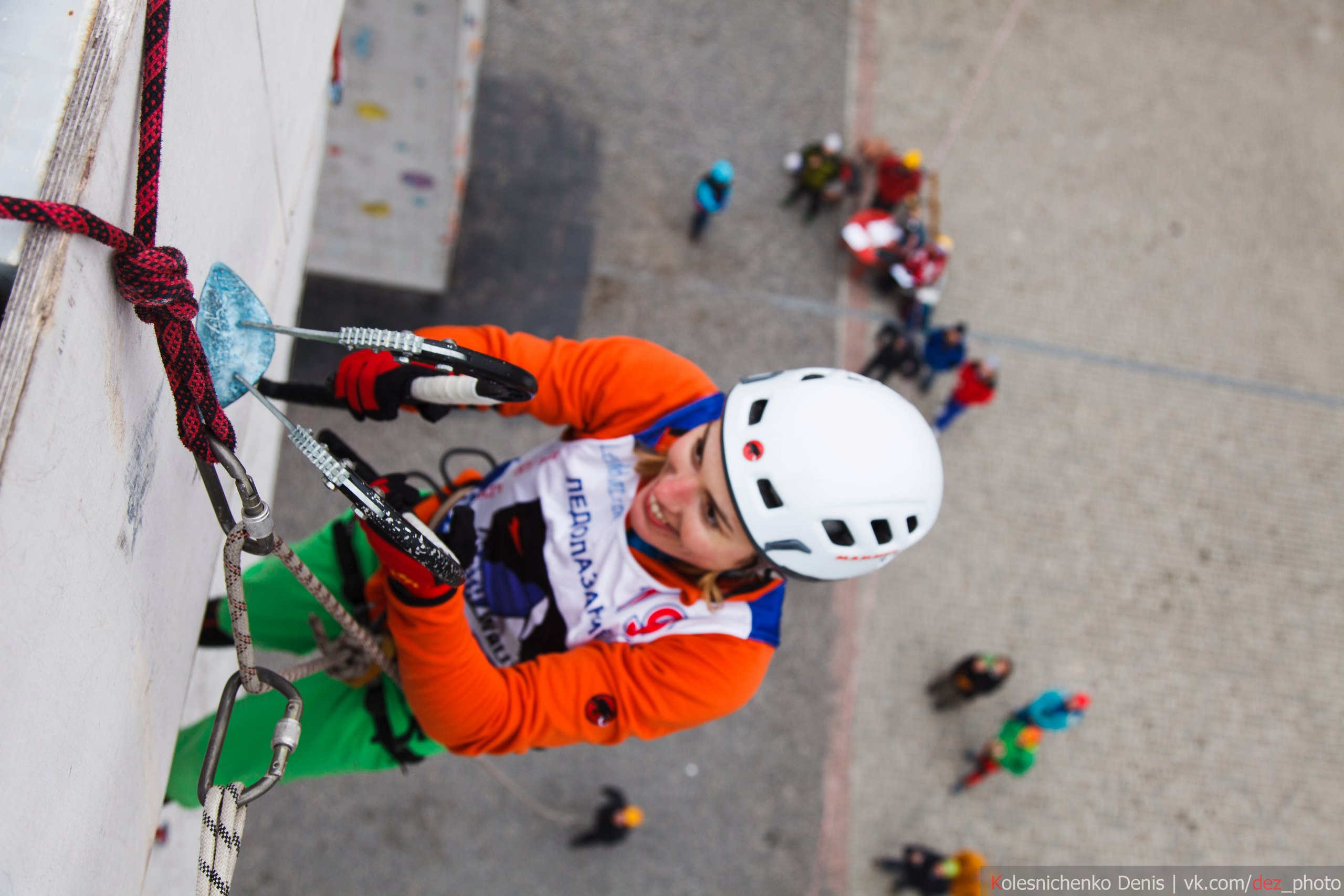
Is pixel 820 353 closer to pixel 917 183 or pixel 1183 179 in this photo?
pixel 917 183

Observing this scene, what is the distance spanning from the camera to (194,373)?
1299mm

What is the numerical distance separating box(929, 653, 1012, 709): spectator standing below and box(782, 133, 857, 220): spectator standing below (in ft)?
9.36

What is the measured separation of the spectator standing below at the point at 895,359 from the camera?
4.97m

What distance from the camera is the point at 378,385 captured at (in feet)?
6.66

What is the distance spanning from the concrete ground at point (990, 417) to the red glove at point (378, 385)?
2.41 m

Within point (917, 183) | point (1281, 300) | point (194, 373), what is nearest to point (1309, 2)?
point (1281, 300)

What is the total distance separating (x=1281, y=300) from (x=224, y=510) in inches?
270

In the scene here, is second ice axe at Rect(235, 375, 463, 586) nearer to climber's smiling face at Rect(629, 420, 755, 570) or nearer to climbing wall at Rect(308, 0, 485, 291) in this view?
climber's smiling face at Rect(629, 420, 755, 570)

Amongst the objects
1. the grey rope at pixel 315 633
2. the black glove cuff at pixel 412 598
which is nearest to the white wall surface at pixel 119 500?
the grey rope at pixel 315 633

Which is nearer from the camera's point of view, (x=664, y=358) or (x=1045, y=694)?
(x=664, y=358)

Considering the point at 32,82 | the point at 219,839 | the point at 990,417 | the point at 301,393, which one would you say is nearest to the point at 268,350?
the point at 301,393

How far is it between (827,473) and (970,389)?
121 inches

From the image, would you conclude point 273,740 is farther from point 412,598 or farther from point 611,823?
point 611,823

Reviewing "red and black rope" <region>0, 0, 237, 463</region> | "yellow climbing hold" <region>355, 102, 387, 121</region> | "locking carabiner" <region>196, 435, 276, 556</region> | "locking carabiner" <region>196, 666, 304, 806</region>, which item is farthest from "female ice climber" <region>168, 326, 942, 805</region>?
"yellow climbing hold" <region>355, 102, 387, 121</region>
